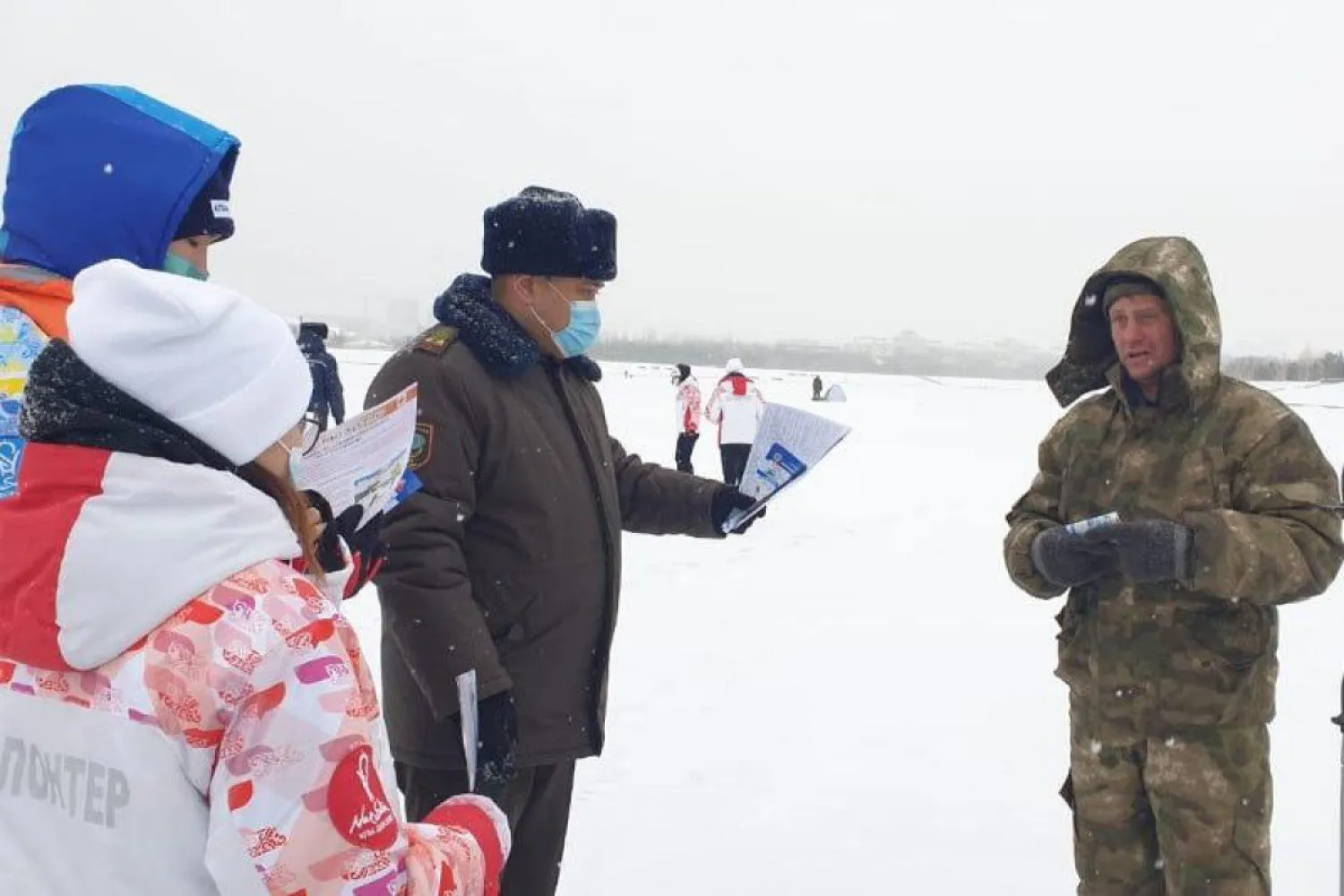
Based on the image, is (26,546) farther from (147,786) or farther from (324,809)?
(324,809)

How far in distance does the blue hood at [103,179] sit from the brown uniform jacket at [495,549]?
0.70 m

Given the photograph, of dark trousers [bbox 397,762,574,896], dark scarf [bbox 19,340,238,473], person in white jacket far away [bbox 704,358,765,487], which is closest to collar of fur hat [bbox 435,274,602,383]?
dark trousers [bbox 397,762,574,896]

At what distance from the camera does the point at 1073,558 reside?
2.56m

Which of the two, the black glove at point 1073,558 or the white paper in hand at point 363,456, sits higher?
the white paper in hand at point 363,456

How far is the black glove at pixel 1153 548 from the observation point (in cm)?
238

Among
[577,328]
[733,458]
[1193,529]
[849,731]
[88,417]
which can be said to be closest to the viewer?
[88,417]

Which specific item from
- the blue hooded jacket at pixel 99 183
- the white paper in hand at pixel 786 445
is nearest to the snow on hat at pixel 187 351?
the blue hooded jacket at pixel 99 183

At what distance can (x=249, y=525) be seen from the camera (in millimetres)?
1145

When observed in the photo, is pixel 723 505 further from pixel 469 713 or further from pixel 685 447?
pixel 685 447

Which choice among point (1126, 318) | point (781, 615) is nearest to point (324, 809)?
point (1126, 318)

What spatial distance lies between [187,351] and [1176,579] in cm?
220

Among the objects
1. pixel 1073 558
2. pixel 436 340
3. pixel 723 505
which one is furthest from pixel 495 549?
pixel 1073 558

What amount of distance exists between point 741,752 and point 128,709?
3573 mm

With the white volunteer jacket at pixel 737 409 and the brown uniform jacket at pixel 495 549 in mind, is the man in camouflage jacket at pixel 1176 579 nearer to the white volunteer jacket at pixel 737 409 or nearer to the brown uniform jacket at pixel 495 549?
the brown uniform jacket at pixel 495 549
